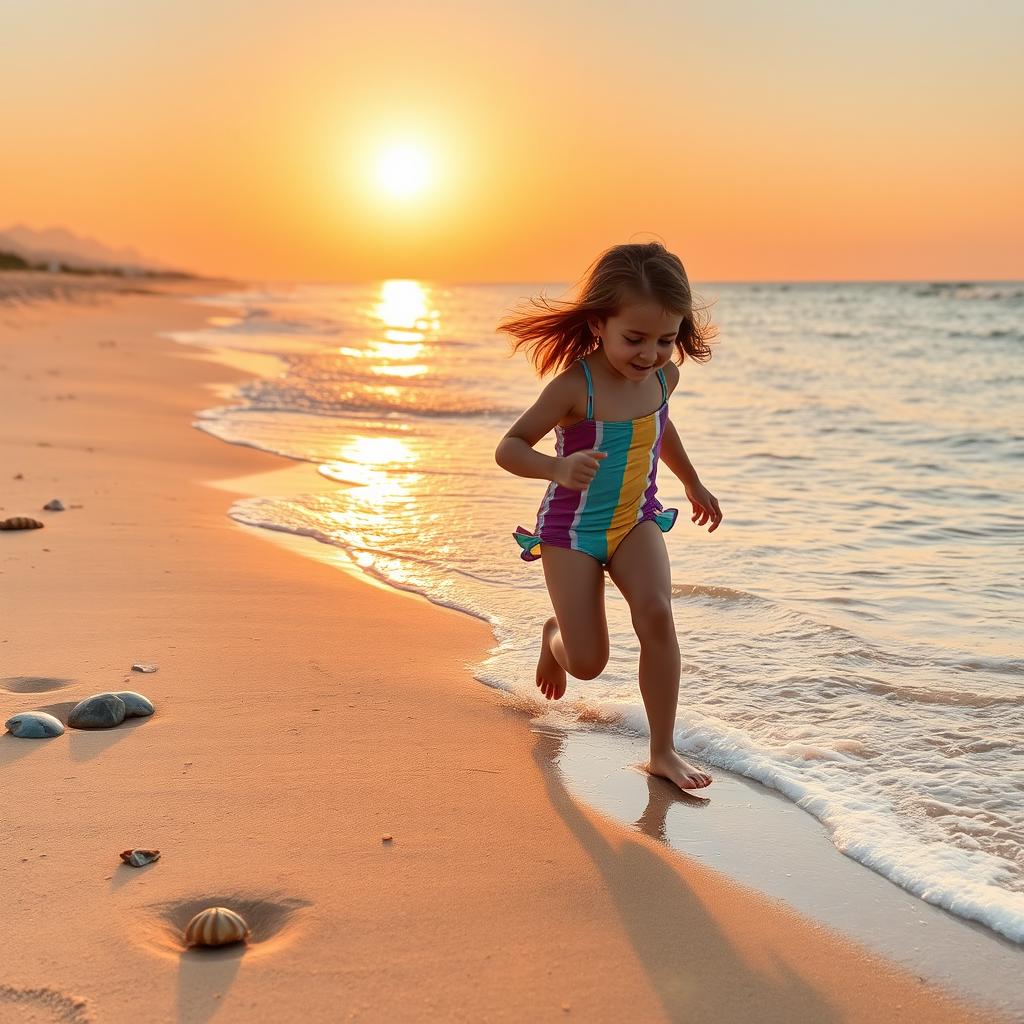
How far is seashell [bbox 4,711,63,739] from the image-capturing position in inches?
119

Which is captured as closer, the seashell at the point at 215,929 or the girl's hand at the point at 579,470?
the seashell at the point at 215,929

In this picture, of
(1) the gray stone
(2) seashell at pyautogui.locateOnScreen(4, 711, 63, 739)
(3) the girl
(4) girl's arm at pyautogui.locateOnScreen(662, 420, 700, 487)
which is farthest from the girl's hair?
(2) seashell at pyautogui.locateOnScreen(4, 711, 63, 739)

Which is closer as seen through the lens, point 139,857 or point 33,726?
point 139,857

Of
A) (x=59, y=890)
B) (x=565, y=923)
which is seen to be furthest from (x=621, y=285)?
(x=59, y=890)

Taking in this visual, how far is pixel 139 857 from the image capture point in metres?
2.41

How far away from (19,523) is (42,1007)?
377 cm

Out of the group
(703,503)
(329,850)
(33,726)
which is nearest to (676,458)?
(703,503)

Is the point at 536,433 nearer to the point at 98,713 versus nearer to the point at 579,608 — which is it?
the point at 579,608

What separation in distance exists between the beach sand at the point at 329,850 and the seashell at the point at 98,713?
0.03 m

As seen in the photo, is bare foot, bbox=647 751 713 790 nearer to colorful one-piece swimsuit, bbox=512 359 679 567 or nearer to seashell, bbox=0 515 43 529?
colorful one-piece swimsuit, bbox=512 359 679 567

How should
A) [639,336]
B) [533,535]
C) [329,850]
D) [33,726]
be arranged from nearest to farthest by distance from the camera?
[329,850] < [33,726] < [639,336] < [533,535]

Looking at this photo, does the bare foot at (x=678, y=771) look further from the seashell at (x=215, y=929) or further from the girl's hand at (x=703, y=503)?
the seashell at (x=215, y=929)

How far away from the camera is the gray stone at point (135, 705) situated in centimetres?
320

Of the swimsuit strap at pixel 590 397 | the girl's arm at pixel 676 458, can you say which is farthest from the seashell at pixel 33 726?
the girl's arm at pixel 676 458
